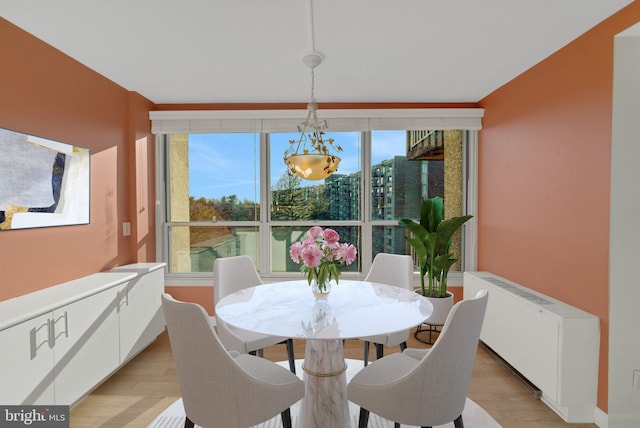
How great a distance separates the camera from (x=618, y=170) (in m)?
1.96

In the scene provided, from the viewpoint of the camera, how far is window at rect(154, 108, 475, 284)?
3.76 meters

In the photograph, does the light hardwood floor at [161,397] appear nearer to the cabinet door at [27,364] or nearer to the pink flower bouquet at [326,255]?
the cabinet door at [27,364]

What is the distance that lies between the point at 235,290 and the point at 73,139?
1.76 metres

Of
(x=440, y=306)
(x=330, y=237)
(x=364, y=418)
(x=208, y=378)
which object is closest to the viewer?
(x=208, y=378)

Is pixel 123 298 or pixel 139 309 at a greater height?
pixel 123 298

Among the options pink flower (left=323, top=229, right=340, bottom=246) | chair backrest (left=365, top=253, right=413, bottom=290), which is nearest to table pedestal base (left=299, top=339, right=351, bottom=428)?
pink flower (left=323, top=229, right=340, bottom=246)

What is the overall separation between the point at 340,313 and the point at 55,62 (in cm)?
Answer: 275

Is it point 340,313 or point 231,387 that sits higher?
point 340,313

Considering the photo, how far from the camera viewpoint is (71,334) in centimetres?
204

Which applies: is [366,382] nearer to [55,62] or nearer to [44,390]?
[44,390]

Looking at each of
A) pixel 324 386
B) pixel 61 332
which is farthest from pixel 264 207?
pixel 324 386

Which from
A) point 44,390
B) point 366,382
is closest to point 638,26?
point 366,382

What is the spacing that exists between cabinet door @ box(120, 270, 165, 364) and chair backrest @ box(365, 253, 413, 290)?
197 cm

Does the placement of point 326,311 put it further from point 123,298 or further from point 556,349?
point 123,298
